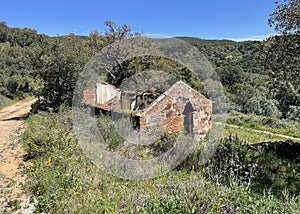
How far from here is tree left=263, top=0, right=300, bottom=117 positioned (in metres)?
7.45

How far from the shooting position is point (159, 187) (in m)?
5.08

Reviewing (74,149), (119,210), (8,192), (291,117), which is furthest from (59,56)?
(291,117)

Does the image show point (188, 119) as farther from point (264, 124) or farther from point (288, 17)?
point (264, 124)

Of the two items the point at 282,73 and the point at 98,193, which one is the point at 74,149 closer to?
the point at 98,193

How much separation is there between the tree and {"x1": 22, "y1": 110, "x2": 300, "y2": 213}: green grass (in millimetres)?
2848

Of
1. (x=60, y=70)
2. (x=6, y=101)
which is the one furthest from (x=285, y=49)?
(x=6, y=101)

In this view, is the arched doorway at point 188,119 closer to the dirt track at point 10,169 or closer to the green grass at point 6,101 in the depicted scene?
the dirt track at point 10,169

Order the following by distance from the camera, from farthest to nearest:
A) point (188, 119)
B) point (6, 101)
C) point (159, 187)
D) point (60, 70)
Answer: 1. point (6, 101)
2. point (60, 70)
3. point (188, 119)
4. point (159, 187)

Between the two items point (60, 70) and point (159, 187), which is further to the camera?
point (60, 70)

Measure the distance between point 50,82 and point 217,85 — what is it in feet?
68.1

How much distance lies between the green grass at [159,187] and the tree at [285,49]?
2.85 meters

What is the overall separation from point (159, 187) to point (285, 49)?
616 cm

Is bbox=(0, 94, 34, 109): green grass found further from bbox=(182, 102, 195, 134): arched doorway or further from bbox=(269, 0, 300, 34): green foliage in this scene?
bbox=(269, 0, 300, 34): green foliage

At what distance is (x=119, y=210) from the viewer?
4.22 metres
